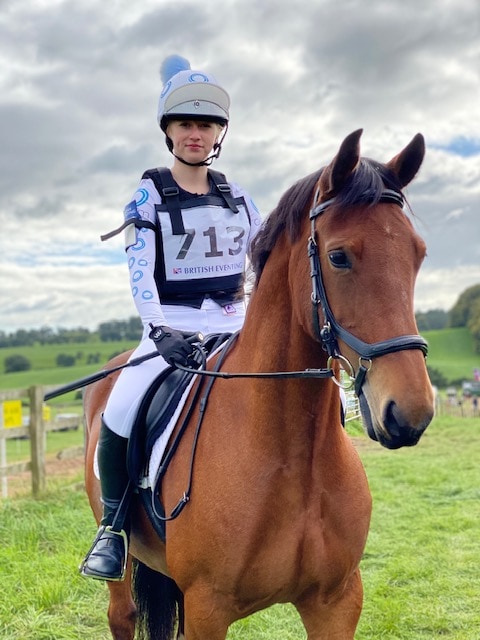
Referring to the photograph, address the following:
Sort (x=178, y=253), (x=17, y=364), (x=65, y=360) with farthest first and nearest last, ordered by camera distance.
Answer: (x=17, y=364) → (x=65, y=360) → (x=178, y=253)

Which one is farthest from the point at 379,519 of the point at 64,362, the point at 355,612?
the point at 64,362

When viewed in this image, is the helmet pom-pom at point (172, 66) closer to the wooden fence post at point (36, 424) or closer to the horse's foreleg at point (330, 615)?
the horse's foreleg at point (330, 615)

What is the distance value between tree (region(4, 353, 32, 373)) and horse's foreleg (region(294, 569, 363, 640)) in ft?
203

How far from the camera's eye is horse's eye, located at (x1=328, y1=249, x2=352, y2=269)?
200 cm

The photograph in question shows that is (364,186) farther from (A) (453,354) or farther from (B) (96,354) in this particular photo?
(A) (453,354)

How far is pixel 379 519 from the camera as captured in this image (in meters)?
7.62

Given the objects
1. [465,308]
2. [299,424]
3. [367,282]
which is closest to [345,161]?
[367,282]

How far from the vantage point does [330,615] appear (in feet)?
8.29

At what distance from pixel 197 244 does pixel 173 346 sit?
0.68 m

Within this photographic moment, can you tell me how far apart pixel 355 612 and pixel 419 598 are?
2933 millimetres

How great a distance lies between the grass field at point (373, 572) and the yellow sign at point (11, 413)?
1122 millimetres

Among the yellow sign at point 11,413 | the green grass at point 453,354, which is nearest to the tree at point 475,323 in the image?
the green grass at point 453,354

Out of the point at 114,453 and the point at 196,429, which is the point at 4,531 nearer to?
the point at 114,453

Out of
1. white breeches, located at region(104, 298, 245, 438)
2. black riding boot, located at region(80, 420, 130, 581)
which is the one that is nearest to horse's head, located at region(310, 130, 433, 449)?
white breeches, located at region(104, 298, 245, 438)
